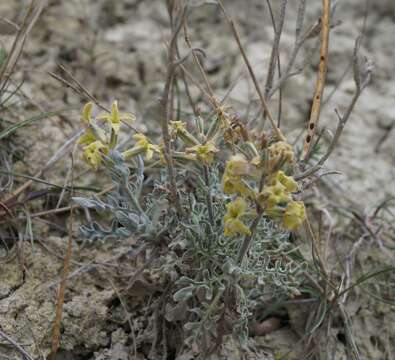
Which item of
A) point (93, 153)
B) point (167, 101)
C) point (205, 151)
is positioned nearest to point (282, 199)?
A: point (205, 151)

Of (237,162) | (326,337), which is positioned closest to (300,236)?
(326,337)

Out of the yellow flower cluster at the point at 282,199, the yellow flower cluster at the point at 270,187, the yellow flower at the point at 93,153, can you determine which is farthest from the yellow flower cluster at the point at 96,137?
the yellow flower cluster at the point at 282,199

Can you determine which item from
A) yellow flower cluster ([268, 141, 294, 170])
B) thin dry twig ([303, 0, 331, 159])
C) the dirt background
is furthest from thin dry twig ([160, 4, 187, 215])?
thin dry twig ([303, 0, 331, 159])

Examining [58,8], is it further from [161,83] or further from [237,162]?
[237,162]

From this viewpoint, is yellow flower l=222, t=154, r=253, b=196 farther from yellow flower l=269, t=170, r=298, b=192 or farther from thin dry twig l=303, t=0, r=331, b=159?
thin dry twig l=303, t=0, r=331, b=159

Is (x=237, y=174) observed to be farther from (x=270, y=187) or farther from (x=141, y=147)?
(x=141, y=147)

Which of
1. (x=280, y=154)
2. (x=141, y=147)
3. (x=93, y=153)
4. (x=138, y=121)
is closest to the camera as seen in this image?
(x=280, y=154)

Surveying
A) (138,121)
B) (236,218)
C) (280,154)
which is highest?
(280,154)
